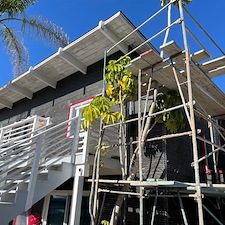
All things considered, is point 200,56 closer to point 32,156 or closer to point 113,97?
point 113,97

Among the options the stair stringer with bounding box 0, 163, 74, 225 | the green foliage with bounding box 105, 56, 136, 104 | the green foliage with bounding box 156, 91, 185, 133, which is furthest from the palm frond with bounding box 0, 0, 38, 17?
the stair stringer with bounding box 0, 163, 74, 225

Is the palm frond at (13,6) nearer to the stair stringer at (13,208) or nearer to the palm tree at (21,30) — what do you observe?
the palm tree at (21,30)

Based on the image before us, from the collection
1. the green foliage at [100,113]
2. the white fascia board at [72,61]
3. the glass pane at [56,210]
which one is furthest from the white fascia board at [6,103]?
the green foliage at [100,113]

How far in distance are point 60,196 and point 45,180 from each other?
7.64 ft

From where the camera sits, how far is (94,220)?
12.6ft

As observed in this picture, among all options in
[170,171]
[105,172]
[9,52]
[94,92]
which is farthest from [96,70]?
[9,52]

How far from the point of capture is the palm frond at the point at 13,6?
8617 millimetres

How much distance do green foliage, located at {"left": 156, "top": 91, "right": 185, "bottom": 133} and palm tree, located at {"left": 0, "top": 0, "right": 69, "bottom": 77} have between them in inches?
220

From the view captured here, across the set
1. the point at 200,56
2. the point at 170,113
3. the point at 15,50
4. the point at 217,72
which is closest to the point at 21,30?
the point at 15,50

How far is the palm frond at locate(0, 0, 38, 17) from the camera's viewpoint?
28.3 feet

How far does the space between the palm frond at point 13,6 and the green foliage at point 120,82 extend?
20.2 ft

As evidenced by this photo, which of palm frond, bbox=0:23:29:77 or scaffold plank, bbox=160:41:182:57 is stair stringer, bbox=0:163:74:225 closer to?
scaffold plank, bbox=160:41:182:57

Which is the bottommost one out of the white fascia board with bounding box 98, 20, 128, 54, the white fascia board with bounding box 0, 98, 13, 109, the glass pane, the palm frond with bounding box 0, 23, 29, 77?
the glass pane

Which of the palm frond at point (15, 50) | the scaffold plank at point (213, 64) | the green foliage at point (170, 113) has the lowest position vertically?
the green foliage at point (170, 113)
